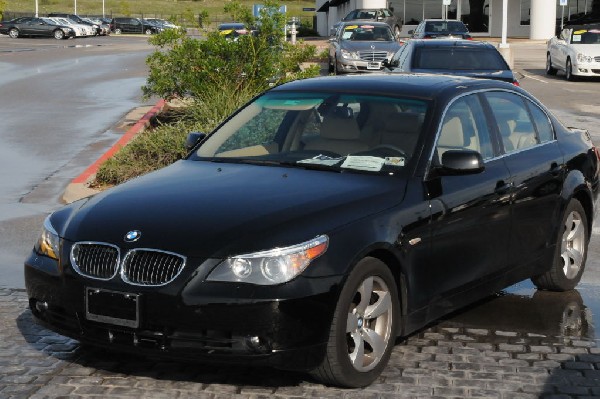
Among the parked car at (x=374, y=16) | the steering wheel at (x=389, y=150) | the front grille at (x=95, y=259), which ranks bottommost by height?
the front grille at (x=95, y=259)

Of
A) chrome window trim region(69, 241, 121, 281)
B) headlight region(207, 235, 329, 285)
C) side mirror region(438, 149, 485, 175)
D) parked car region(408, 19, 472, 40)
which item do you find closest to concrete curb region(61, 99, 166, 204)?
chrome window trim region(69, 241, 121, 281)

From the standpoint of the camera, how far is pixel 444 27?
142 ft

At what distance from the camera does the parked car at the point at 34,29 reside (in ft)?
259

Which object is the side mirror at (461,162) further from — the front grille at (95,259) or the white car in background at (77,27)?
the white car in background at (77,27)

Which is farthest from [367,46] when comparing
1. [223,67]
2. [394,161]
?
[394,161]

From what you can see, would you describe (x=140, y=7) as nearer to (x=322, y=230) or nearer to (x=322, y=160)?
(x=322, y=160)

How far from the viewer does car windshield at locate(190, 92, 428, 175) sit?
6.89 metres

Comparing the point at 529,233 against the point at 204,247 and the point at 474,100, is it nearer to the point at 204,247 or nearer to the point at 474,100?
the point at 474,100

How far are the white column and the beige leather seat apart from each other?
5982 cm

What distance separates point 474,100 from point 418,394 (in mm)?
2326

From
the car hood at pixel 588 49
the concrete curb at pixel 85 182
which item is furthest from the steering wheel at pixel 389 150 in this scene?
the car hood at pixel 588 49

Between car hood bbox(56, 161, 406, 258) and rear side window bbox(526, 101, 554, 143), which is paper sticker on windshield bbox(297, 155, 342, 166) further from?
rear side window bbox(526, 101, 554, 143)

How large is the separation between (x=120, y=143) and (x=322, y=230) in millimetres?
11321

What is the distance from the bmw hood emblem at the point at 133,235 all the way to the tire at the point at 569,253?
346cm
